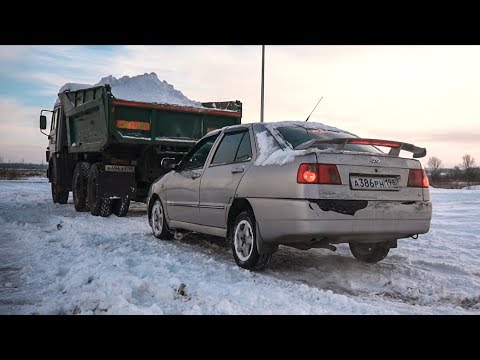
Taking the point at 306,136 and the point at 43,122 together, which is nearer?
the point at 306,136

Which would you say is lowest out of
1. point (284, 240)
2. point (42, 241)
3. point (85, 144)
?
point (42, 241)

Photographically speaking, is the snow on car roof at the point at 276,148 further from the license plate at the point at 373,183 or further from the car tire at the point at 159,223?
the car tire at the point at 159,223

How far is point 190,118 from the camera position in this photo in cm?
1091

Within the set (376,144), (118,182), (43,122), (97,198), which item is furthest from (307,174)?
(43,122)

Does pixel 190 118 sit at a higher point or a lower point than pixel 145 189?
higher

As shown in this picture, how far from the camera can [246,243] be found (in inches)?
204

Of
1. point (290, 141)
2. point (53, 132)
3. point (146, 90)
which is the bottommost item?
point (290, 141)

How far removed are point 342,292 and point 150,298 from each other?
174 cm

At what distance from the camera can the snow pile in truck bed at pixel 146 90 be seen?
1070 cm

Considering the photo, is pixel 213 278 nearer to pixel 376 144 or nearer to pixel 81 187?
pixel 376 144

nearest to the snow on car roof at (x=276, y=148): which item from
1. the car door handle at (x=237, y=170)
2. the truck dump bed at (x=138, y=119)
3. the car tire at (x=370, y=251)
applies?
the car door handle at (x=237, y=170)

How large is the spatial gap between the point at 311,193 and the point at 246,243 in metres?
1.11
